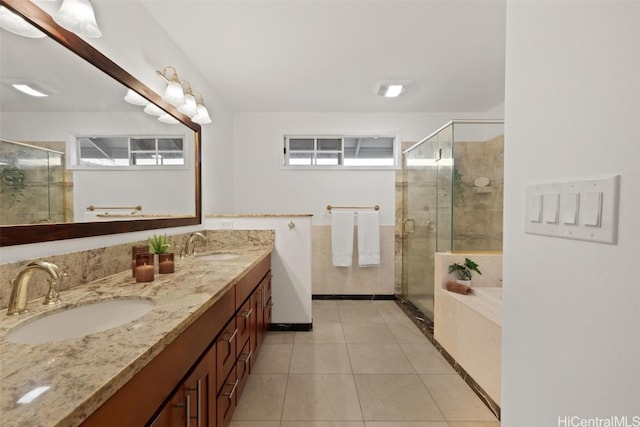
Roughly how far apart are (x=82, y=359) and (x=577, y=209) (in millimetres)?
1049

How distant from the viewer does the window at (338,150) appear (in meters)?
3.34

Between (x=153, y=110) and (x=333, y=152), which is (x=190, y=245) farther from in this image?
(x=333, y=152)

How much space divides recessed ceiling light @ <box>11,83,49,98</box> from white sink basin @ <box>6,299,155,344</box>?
2.51ft

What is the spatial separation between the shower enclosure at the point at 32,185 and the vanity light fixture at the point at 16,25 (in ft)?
1.23

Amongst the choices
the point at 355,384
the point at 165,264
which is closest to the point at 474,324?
the point at 355,384

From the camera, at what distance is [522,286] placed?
2.15 feet

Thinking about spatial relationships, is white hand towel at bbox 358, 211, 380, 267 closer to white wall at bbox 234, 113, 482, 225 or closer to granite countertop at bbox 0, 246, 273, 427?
white wall at bbox 234, 113, 482, 225

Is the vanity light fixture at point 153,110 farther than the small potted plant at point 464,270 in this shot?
No

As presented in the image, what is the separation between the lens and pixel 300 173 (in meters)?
3.28

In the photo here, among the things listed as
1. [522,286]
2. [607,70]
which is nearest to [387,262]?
[522,286]

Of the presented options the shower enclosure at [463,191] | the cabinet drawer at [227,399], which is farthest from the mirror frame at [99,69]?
the shower enclosure at [463,191]

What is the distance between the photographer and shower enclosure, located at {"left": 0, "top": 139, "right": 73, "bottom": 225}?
0.85 metres

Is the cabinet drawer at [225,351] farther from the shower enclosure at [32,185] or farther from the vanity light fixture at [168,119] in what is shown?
the vanity light fixture at [168,119]

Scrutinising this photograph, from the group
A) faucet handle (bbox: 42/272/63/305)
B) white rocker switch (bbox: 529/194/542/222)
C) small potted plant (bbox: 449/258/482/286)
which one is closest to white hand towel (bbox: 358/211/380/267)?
small potted plant (bbox: 449/258/482/286)
